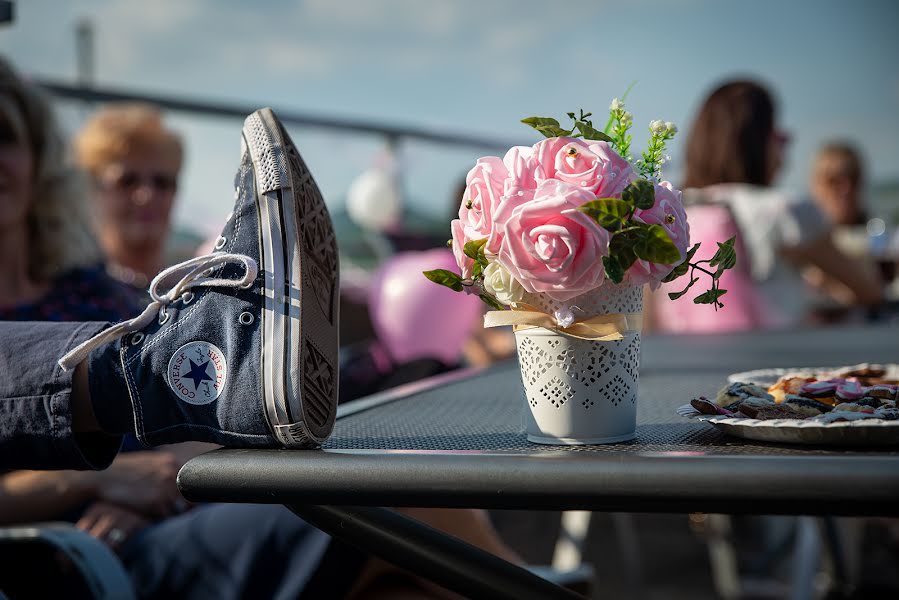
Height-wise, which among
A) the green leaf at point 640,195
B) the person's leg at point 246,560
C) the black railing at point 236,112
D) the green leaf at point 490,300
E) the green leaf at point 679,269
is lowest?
the person's leg at point 246,560

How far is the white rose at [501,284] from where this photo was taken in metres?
0.64

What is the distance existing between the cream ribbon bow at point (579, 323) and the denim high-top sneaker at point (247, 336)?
0.47 ft

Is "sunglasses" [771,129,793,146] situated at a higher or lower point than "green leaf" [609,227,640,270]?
higher

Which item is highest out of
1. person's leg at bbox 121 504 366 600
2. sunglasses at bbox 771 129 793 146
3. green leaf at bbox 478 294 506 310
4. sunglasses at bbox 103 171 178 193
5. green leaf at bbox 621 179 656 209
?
sunglasses at bbox 771 129 793 146

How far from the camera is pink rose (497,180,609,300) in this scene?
0.59m

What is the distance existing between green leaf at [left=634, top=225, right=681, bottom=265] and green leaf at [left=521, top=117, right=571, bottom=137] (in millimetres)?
89

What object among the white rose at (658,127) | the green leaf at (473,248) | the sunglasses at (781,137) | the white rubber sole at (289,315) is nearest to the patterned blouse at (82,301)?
the white rubber sole at (289,315)

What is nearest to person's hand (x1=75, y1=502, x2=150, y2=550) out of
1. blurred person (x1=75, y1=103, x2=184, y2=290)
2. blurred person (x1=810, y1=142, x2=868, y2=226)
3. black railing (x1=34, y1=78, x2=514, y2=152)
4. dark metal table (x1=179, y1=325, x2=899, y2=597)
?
dark metal table (x1=179, y1=325, x2=899, y2=597)

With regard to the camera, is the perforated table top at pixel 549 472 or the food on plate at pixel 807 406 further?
the food on plate at pixel 807 406

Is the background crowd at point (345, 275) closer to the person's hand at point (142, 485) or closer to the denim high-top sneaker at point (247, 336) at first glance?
the person's hand at point (142, 485)

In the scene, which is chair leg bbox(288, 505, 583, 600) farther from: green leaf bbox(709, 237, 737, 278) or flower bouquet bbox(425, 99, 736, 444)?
green leaf bbox(709, 237, 737, 278)

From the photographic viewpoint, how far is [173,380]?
667 mm

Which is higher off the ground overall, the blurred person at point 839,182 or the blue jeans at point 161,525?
the blurred person at point 839,182

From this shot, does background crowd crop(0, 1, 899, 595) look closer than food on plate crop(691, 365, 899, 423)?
No
